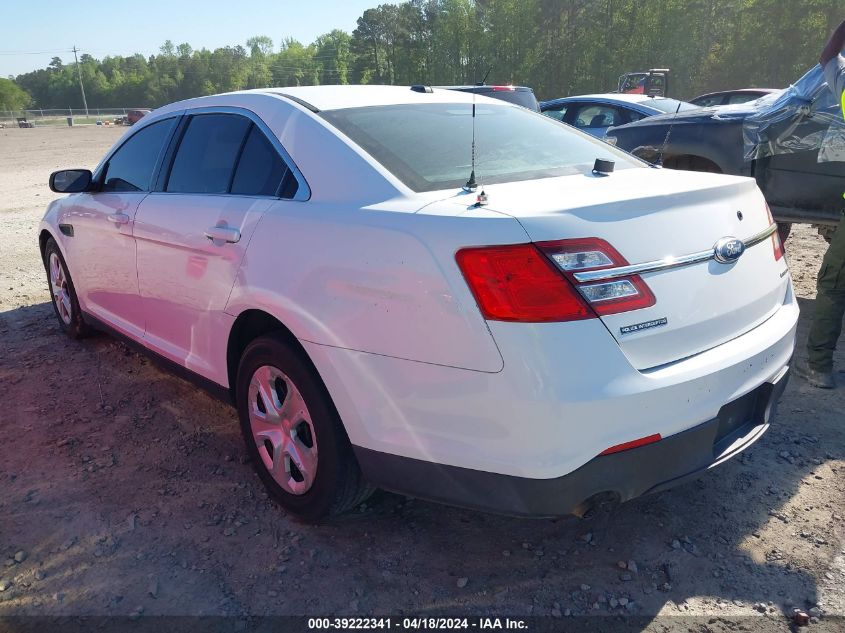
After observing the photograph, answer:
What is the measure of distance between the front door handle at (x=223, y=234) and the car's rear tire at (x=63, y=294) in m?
2.37

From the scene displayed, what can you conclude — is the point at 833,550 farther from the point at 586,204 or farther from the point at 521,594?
the point at 586,204

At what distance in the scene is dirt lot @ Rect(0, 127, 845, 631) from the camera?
88.4 inches

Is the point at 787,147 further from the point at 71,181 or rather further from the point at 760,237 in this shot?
the point at 71,181

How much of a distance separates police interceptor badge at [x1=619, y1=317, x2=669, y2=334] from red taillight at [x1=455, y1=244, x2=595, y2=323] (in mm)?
124

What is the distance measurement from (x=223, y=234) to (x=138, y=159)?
4.70ft

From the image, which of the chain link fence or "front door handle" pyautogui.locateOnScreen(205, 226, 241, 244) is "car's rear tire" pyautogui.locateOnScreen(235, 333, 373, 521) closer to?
"front door handle" pyautogui.locateOnScreen(205, 226, 241, 244)

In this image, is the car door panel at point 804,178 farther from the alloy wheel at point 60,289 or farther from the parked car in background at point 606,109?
the alloy wheel at point 60,289

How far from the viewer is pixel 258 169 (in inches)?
111

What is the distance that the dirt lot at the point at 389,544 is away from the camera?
7.36 ft

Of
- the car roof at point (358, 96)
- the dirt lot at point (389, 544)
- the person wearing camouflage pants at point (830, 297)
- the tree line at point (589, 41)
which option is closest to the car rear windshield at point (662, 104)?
the person wearing camouflage pants at point (830, 297)

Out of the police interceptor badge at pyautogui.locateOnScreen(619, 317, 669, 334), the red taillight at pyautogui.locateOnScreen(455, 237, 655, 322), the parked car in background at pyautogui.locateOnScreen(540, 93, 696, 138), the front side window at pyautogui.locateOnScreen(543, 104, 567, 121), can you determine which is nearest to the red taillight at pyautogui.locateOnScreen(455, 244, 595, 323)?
the red taillight at pyautogui.locateOnScreen(455, 237, 655, 322)

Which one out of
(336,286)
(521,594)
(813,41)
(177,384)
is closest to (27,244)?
(177,384)

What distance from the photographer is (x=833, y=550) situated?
2.43 m

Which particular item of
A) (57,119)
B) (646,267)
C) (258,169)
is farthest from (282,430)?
(57,119)
